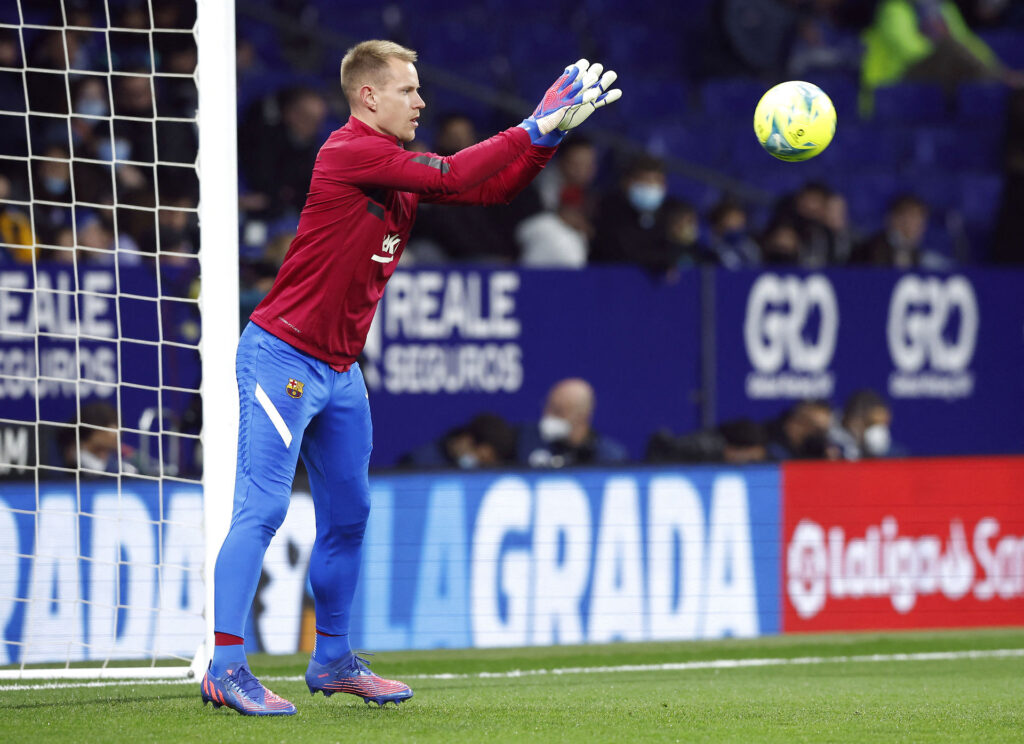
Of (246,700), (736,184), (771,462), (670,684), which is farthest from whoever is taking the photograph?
(736,184)

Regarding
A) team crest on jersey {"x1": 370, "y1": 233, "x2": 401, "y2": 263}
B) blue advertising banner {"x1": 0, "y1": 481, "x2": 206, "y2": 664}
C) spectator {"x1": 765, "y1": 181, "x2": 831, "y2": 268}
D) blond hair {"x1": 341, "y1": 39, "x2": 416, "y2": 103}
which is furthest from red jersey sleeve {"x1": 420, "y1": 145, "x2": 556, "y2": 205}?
spectator {"x1": 765, "y1": 181, "x2": 831, "y2": 268}

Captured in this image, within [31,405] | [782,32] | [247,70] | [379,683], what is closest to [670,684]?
[379,683]

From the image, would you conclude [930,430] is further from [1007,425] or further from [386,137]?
[386,137]

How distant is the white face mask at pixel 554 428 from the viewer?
8.91 metres

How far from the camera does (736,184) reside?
40.3 ft

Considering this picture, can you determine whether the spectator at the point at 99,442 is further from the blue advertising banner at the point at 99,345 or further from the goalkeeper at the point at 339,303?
the goalkeeper at the point at 339,303

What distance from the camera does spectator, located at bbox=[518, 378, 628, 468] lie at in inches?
348

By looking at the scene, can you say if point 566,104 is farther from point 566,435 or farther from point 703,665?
point 566,435

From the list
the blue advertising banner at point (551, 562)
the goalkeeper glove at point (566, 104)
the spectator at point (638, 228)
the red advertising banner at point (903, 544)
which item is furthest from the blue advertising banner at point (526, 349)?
the goalkeeper glove at point (566, 104)

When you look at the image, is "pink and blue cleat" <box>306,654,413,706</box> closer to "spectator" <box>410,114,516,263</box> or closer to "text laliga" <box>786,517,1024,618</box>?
"text laliga" <box>786,517,1024,618</box>

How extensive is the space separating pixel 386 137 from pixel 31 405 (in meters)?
4.35

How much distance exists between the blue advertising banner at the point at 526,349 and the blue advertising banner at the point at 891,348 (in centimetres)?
40

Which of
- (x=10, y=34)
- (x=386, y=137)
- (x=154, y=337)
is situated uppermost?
(x=10, y=34)

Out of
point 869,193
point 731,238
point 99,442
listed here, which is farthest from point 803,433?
point 99,442
